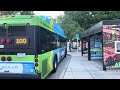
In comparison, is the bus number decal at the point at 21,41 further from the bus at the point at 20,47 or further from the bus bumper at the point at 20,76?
the bus bumper at the point at 20,76

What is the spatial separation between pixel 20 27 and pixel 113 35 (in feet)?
24.7

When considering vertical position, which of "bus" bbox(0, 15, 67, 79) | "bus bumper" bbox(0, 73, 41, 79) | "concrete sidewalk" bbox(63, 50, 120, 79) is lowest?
"concrete sidewalk" bbox(63, 50, 120, 79)

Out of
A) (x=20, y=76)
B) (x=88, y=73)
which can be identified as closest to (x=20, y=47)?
(x=20, y=76)

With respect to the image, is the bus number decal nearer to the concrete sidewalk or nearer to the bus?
the bus

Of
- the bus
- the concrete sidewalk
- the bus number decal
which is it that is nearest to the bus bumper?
the bus

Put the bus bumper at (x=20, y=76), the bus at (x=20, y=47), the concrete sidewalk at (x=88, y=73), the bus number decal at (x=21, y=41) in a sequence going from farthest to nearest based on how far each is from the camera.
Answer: the concrete sidewalk at (x=88, y=73)
the bus number decal at (x=21, y=41)
the bus at (x=20, y=47)
the bus bumper at (x=20, y=76)

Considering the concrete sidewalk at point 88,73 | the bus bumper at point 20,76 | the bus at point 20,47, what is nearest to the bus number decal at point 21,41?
the bus at point 20,47

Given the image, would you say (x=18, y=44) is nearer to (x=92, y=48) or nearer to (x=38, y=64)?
(x=38, y=64)

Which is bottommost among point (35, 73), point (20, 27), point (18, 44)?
point (35, 73)
